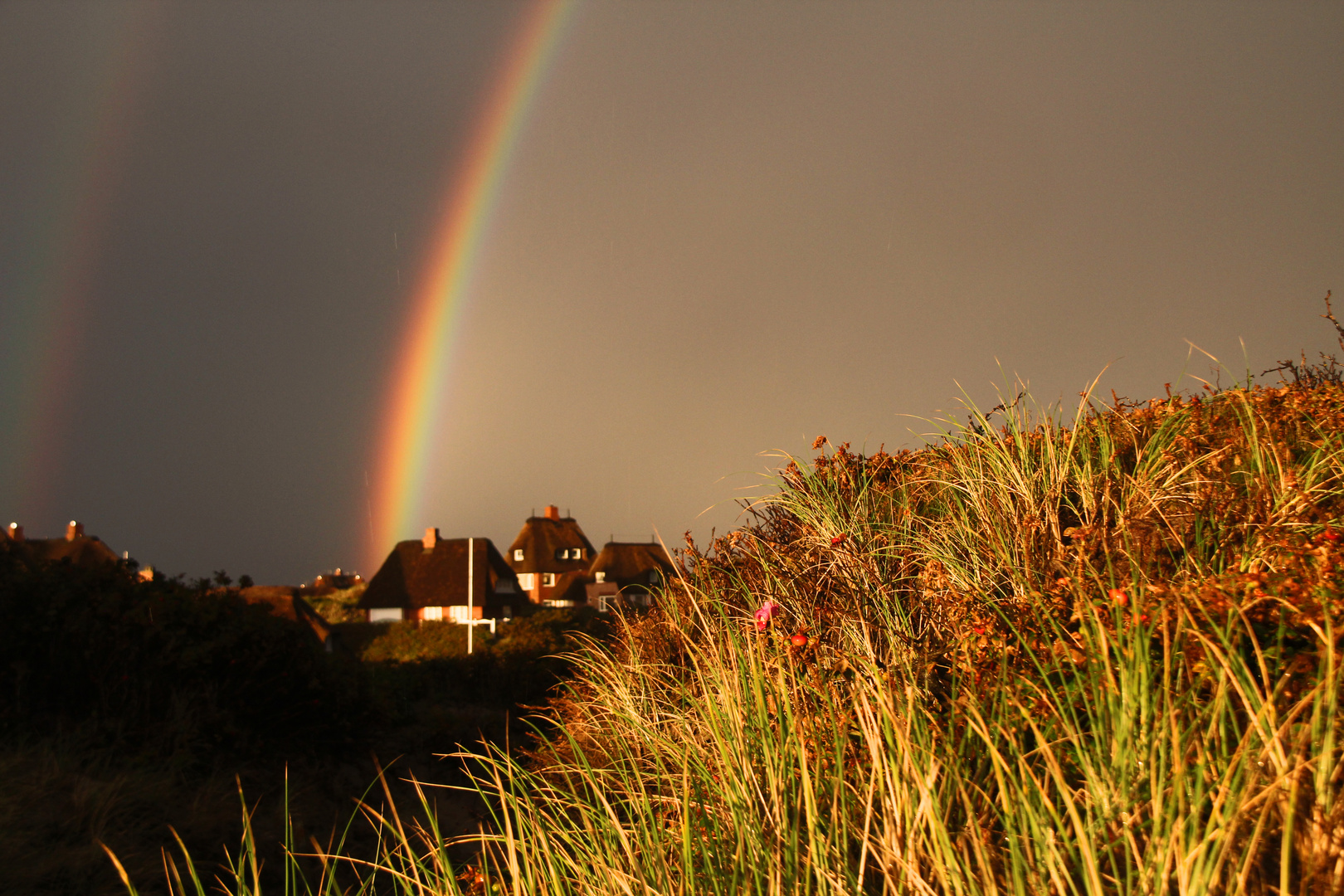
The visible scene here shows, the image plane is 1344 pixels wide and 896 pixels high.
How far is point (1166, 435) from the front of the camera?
4387 millimetres

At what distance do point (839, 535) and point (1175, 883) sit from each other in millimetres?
2558

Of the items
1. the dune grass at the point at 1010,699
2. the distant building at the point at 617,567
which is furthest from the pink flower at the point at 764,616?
the distant building at the point at 617,567

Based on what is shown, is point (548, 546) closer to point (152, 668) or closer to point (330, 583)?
point (330, 583)

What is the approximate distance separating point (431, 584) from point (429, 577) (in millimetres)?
413

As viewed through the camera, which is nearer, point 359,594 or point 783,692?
point 783,692

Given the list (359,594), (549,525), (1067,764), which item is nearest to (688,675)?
(1067,764)

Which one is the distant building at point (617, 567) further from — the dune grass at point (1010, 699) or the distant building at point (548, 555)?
the dune grass at point (1010, 699)

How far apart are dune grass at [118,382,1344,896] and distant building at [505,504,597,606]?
49.3 m

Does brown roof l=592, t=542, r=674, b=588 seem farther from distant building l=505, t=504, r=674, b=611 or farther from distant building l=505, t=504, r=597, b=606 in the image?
distant building l=505, t=504, r=597, b=606

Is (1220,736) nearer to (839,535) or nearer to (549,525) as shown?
(839,535)

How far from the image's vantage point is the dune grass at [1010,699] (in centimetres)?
182

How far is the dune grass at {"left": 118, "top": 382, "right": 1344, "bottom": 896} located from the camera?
1819 mm

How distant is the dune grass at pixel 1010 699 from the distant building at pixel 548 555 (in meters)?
49.3

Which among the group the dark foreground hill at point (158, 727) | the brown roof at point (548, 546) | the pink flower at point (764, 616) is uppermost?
the brown roof at point (548, 546)
